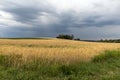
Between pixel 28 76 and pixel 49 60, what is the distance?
3716 millimetres

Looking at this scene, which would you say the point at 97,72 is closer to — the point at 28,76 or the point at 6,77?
the point at 28,76

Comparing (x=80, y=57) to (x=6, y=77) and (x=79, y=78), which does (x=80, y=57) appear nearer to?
(x=79, y=78)

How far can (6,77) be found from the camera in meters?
9.42

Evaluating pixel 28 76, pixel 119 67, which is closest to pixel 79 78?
pixel 28 76

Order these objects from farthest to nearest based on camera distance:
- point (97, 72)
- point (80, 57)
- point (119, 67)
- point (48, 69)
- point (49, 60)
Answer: point (80, 57)
point (119, 67)
point (49, 60)
point (97, 72)
point (48, 69)

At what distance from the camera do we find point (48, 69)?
10586 mm

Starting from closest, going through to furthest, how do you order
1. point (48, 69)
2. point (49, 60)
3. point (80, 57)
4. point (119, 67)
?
point (48, 69) < point (49, 60) < point (119, 67) < point (80, 57)

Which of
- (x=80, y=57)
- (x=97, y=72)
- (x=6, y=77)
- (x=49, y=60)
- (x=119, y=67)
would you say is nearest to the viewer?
(x=6, y=77)

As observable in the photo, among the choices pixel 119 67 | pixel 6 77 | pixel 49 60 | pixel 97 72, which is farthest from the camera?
pixel 119 67

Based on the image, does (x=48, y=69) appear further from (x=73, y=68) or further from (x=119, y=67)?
(x=119, y=67)

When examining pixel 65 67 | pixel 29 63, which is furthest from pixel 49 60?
pixel 65 67

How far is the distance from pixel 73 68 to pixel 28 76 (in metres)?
2.49

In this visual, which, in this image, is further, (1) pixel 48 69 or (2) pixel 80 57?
(2) pixel 80 57

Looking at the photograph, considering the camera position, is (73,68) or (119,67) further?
(119,67)
